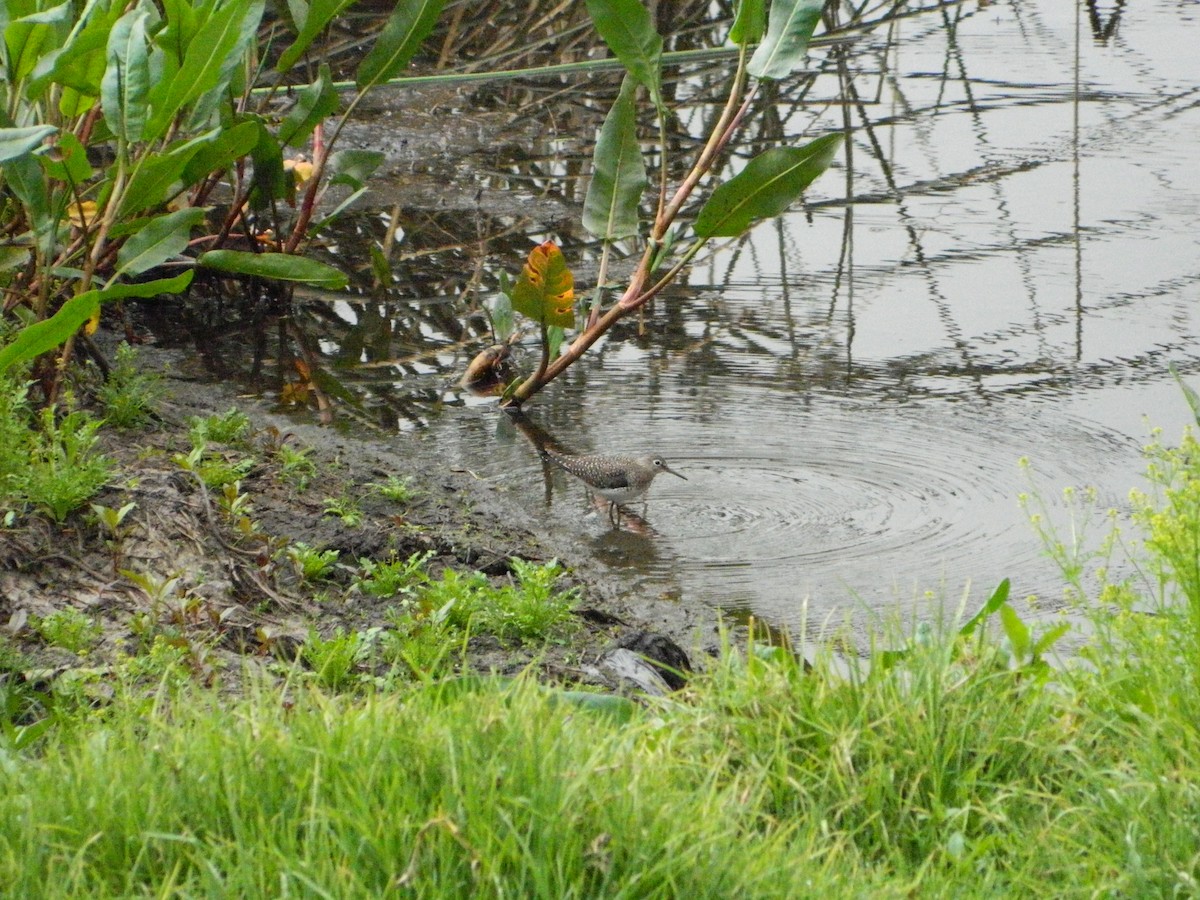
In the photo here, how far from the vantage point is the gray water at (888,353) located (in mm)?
5258

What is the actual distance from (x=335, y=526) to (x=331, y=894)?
2.58 m

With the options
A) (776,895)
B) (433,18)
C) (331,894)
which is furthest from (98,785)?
(433,18)

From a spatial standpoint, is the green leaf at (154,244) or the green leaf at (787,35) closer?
the green leaf at (154,244)

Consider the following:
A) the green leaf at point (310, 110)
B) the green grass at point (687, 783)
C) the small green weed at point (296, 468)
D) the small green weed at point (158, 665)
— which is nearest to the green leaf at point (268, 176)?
the green leaf at point (310, 110)

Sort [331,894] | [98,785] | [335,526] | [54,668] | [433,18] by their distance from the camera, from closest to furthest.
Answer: [331,894] → [98,785] → [54,668] → [335,526] → [433,18]

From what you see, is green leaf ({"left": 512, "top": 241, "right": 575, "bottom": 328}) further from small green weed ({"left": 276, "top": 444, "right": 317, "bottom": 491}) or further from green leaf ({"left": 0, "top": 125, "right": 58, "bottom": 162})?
green leaf ({"left": 0, "top": 125, "right": 58, "bottom": 162})

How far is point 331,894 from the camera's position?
243 centimetres

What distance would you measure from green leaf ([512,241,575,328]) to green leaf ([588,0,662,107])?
0.76 metres

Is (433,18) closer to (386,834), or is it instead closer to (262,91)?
(262,91)

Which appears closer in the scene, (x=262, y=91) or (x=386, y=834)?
(x=386, y=834)

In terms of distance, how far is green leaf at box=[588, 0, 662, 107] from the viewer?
6.03m

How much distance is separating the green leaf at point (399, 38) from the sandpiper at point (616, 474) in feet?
6.79

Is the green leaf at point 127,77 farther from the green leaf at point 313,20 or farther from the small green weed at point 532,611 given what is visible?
the small green weed at point 532,611

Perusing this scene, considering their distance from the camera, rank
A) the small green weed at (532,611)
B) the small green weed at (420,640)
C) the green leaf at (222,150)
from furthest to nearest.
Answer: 1. the green leaf at (222,150)
2. the small green weed at (532,611)
3. the small green weed at (420,640)
